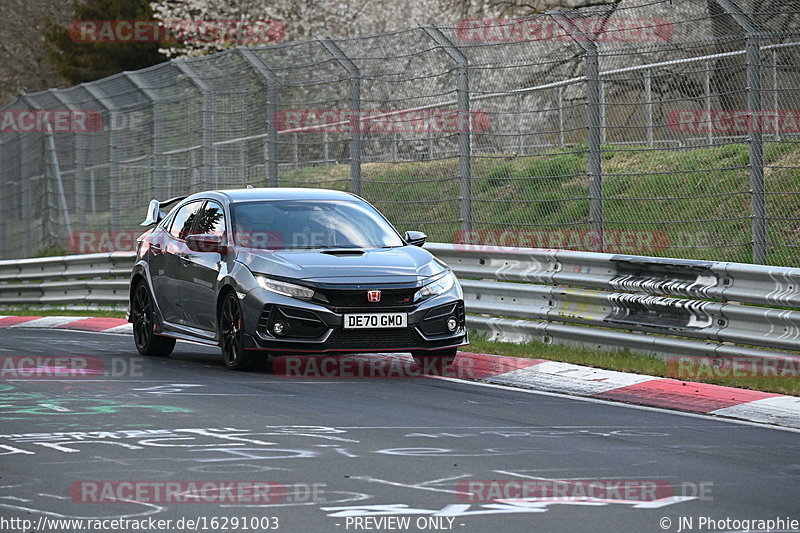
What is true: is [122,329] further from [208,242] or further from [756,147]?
[756,147]

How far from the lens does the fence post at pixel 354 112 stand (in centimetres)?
1706

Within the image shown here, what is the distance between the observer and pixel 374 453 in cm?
784

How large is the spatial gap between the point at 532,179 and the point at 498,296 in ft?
4.41

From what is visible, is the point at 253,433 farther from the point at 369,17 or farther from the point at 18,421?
the point at 369,17

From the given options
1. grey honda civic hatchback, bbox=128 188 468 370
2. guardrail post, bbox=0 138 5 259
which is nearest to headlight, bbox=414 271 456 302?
grey honda civic hatchback, bbox=128 188 468 370

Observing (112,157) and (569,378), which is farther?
(112,157)

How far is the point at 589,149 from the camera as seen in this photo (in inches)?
543

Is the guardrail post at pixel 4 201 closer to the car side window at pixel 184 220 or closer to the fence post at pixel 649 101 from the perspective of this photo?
the car side window at pixel 184 220

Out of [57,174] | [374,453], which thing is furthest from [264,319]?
[57,174]

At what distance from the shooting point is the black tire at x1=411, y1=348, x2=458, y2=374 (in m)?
12.1

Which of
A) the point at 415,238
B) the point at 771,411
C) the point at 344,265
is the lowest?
the point at 771,411

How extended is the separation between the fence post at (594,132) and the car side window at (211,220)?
3.47m

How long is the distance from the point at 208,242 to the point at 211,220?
2.07 feet

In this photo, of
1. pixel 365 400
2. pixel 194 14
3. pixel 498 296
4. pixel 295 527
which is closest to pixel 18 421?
pixel 365 400
